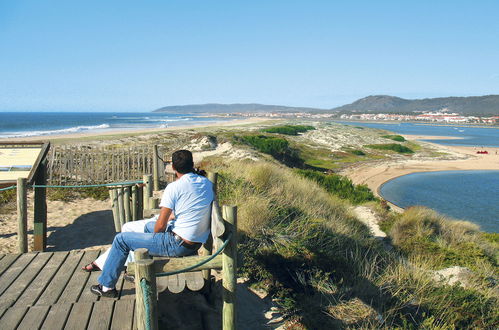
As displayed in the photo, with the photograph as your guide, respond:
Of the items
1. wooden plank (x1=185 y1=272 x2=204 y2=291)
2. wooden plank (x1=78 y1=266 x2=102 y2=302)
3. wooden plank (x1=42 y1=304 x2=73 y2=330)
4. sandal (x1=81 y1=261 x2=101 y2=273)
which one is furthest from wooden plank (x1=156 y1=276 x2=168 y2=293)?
sandal (x1=81 y1=261 x2=101 y2=273)

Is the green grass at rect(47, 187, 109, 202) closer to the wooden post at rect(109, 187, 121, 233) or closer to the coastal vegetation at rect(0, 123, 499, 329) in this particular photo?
the coastal vegetation at rect(0, 123, 499, 329)

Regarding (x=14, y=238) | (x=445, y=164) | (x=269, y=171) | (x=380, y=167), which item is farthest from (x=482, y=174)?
(x=14, y=238)

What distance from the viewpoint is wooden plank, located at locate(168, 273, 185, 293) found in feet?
12.1

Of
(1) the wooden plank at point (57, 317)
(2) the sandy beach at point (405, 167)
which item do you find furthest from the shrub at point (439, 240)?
(2) the sandy beach at point (405, 167)

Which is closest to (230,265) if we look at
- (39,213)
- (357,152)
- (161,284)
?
(161,284)

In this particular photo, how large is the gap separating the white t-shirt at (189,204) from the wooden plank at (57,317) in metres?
1.20

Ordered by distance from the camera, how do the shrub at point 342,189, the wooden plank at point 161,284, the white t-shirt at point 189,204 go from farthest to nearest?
the shrub at point 342,189 → the wooden plank at point 161,284 → the white t-shirt at point 189,204

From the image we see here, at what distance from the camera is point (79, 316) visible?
336 cm

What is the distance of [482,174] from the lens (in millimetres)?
30516

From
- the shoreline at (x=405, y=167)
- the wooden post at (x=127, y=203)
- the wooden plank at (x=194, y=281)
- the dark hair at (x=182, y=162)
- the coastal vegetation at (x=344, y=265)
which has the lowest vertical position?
the shoreline at (x=405, y=167)

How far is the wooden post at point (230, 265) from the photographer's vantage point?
3352 mm

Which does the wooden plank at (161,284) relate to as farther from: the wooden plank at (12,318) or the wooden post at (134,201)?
the wooden post at (134,201)

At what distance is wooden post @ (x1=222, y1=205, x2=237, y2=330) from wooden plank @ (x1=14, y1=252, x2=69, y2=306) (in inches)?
76.3

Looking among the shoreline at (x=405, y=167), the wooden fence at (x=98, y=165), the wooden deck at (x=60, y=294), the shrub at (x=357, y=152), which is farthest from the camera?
the shrub at (x=357, y=152)
